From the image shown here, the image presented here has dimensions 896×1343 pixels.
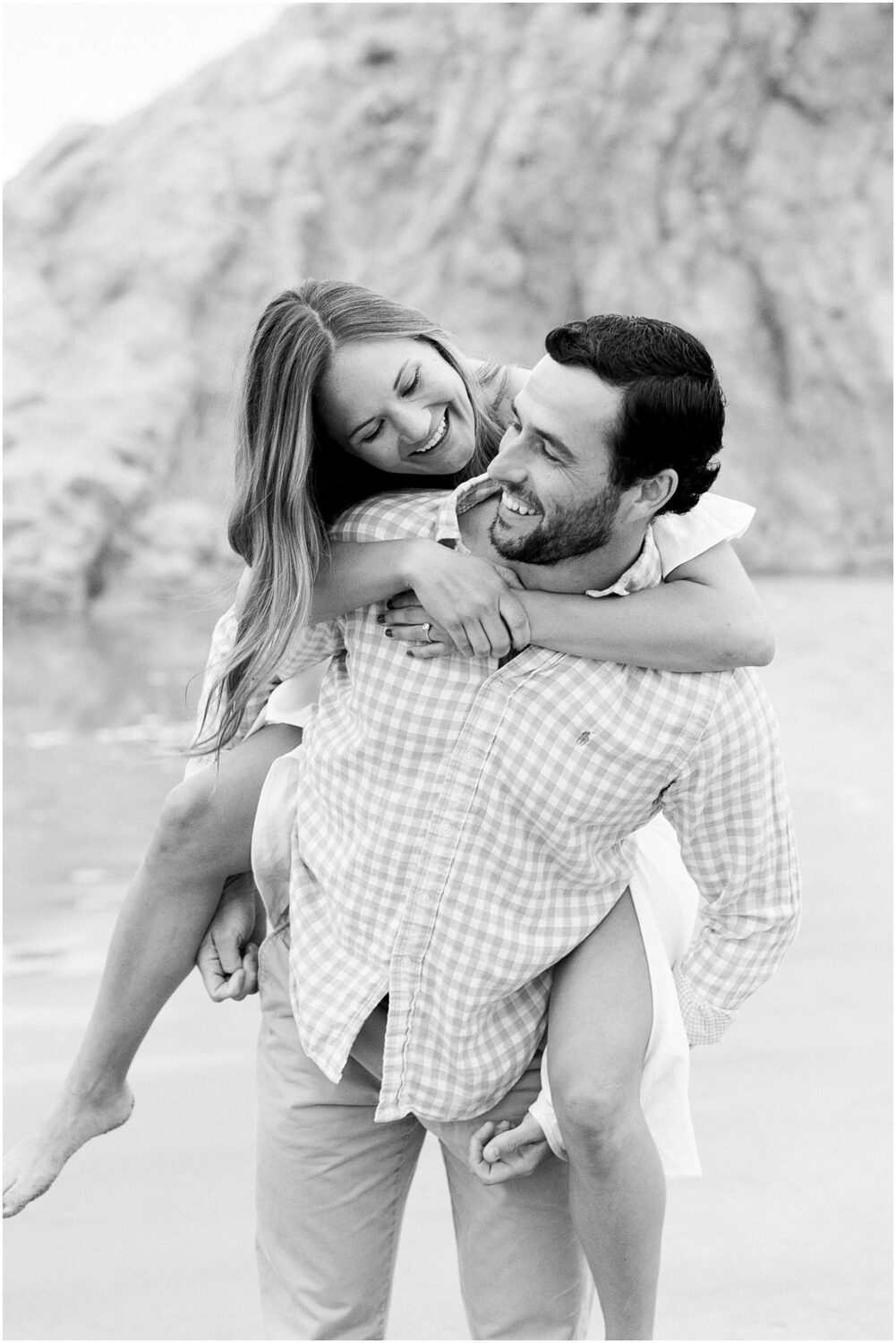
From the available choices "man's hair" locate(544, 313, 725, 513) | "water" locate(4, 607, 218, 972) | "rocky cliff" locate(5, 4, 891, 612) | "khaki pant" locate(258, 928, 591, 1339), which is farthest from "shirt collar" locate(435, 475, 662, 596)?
"rocky cliff" locate(5, 4, 891, 612)

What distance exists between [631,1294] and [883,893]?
8.57ft

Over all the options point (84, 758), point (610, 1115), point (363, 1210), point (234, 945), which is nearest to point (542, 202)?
point (84, 758)

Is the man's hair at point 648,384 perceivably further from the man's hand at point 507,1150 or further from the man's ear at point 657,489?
the man's hand at point 507,1150

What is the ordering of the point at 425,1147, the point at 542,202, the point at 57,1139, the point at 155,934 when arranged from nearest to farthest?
the point at 155,934, the point at 57,1139, the point at 425,1147, the point at 542,202

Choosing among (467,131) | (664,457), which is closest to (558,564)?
(664,457)

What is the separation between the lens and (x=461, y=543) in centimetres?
152

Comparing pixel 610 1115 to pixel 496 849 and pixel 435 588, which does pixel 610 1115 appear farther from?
pixel 435 588

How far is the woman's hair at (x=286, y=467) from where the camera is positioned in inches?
59.6

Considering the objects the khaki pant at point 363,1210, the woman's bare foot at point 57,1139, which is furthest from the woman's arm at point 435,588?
the woman's bare foot at point 57,1139

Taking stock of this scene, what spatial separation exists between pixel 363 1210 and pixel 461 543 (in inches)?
29.4

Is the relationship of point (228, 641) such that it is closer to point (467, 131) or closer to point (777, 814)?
point (777, 814)

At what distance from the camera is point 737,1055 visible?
116 inches

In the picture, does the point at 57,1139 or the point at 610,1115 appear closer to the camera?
the point at 610,1115

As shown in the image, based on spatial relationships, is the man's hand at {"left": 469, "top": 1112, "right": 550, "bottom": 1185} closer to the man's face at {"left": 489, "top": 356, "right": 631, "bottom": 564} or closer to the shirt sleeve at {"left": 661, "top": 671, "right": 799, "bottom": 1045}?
the shirt sleeve at {"left": 661, "top": 671, "right": 799, "bottom": 1045}
